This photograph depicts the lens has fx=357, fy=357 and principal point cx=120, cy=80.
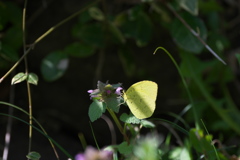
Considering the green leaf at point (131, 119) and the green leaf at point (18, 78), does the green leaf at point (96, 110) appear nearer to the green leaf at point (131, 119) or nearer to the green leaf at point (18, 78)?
the green leaf at point (131, 119)

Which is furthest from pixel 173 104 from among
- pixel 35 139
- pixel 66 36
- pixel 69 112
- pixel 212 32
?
pixel 35 139

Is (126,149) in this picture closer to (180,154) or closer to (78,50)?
(180,154)

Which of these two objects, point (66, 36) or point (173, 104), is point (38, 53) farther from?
point (173, 104)

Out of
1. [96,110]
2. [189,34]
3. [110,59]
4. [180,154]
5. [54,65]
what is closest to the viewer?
[96,110]

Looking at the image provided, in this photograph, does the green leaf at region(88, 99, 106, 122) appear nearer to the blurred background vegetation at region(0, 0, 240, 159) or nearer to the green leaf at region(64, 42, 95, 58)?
the blurred background vegetation at region(0, 0, 240, 159)

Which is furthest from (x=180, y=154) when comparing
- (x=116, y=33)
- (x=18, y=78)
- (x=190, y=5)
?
(x=116, y=33)


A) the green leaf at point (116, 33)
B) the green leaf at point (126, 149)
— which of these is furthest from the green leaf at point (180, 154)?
the green leaf at point (116, 33)
